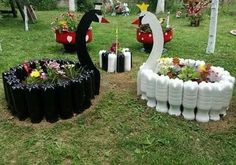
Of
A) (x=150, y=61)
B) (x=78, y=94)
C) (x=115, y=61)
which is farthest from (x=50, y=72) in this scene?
(x=115, y=61)

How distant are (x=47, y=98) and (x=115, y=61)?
2.52 metres

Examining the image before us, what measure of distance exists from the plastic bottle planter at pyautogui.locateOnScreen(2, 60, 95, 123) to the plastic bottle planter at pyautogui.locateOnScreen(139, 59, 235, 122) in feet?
3.60

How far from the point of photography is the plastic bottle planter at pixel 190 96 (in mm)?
5758

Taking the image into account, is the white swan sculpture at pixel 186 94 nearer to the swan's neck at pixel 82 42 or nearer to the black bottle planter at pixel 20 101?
the swan's neck at pixel 82 42

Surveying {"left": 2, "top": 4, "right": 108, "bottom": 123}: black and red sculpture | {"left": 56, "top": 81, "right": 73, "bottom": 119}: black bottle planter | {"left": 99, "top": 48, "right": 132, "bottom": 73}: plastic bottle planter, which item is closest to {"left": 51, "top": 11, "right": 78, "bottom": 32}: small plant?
{"left": 99, "top": 48, "right": 132, "bottom": 73}: plastic bottle planter

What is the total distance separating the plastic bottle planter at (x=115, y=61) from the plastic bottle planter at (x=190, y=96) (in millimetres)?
1621

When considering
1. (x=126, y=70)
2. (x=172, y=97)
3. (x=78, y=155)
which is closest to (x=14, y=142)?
(x=78, y=155)

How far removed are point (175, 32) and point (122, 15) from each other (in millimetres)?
3979

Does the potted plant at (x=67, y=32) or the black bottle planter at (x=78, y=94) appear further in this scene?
the potted plant at (x=67, y=32)

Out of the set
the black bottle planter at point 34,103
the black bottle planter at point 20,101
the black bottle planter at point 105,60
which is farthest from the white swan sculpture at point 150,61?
the black bottle planter at point 20,101

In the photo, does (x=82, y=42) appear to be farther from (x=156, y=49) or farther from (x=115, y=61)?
(x=115, y=61)

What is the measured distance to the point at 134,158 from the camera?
5070mm

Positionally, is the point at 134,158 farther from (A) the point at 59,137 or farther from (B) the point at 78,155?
(A) the point at 59,137

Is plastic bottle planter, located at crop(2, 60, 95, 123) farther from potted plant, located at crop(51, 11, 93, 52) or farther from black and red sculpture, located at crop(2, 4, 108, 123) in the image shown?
potted plant, located at crop(51, 11, 93, 52)
